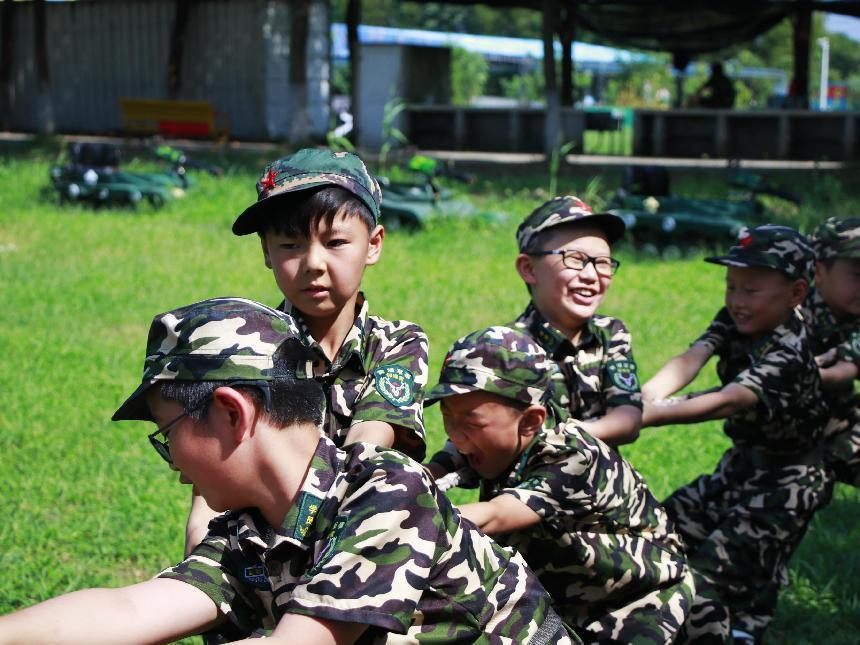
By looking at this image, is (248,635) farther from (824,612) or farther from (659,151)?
(659,151)

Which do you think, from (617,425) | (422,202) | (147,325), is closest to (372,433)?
(617,425)

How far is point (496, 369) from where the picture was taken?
9.29 ft

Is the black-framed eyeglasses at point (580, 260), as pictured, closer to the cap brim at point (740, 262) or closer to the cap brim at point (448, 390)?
the cap brim at point (740, 262)

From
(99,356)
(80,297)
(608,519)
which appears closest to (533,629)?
(608,519)

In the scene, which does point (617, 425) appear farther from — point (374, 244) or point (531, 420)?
point (374, 244)

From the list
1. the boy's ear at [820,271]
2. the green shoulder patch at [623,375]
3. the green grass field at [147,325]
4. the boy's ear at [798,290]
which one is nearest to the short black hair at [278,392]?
the green shoulder patch at [623,375]

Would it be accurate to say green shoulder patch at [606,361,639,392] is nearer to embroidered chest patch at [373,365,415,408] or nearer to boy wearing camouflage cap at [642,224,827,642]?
boy wearing camouflage cap at [642,224,827,642]

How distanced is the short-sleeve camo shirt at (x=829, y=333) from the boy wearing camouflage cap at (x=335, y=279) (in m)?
2.23

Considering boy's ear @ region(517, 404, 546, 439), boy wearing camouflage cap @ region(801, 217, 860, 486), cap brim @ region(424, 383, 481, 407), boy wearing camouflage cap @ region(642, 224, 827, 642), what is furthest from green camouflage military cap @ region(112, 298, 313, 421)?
boy wearing camouflage cap @ region(801, 217, 860, 486)

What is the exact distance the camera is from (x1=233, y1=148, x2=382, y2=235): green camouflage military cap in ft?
9.02

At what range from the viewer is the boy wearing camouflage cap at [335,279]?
9.04 ft

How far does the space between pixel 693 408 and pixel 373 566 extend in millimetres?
1964

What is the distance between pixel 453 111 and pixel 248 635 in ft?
61.7

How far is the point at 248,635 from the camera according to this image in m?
2.25
